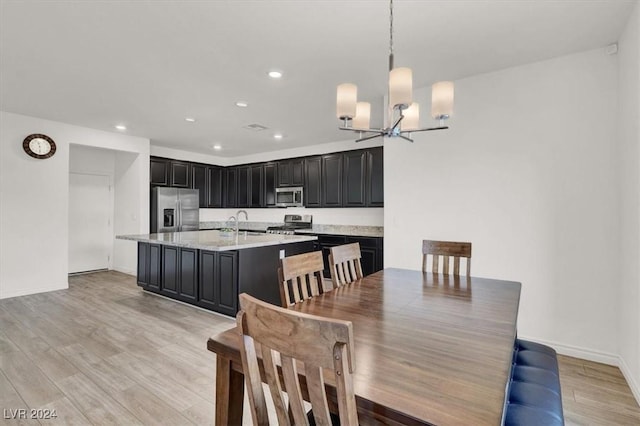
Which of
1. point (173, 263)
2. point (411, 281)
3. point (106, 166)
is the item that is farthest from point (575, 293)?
point (106, 166)

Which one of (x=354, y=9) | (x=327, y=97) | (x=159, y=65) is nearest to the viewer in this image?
(x=354, y=9)

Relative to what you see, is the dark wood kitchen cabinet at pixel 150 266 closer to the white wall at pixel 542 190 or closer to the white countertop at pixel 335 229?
the white countertop at pixel 335 229

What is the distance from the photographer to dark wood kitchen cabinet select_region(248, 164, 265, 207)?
7106 millimetres

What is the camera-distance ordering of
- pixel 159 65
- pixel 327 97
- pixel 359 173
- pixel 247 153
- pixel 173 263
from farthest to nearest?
pixel 247 153 < pixel 359 173 < pixel 173 263 < pixel 327 97 < pixel 159 65

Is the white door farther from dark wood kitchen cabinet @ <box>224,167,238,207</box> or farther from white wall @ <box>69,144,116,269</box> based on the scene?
dark wood kitchen cabinet @ <box>224,167,238,207</box>

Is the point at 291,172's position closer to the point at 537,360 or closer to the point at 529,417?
the point at 537,360

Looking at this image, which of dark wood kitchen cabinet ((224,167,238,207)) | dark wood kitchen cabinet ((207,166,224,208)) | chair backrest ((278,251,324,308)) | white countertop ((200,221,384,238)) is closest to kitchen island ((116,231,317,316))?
white countertop ((200,221,384,238))

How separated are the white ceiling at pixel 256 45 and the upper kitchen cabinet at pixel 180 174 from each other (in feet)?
8.26

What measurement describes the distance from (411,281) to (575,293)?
5.41 feet

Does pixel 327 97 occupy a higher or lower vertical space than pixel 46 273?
higher

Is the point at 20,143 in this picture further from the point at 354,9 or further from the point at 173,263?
the point at 354,9

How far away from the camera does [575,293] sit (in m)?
2.70

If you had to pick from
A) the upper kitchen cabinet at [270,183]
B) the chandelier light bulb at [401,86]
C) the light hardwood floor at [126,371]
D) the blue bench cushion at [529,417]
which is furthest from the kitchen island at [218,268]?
the blue bench cushion at [529,417]

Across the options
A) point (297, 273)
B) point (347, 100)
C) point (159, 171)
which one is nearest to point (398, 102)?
point (347, 100)
